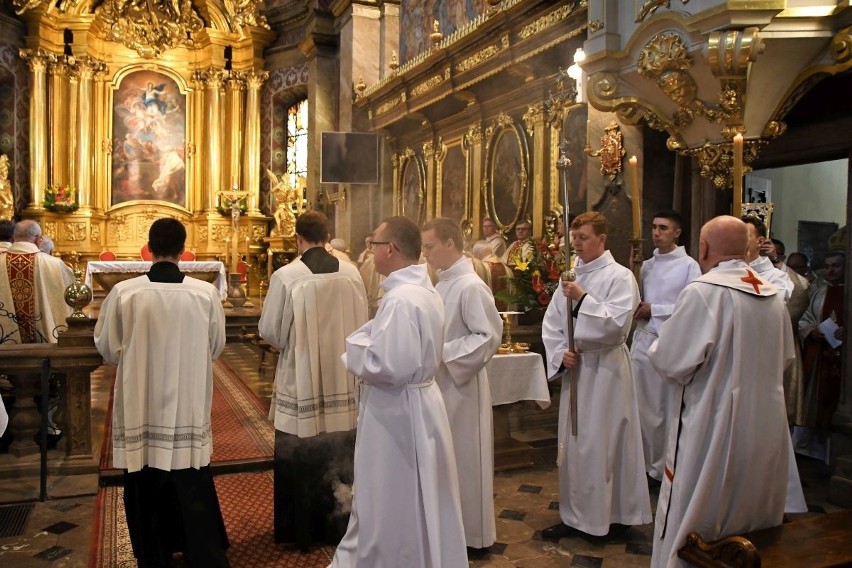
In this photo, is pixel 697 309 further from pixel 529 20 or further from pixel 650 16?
pixel 529 20

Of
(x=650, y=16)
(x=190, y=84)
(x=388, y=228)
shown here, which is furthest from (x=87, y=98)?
(x=388, y=228)

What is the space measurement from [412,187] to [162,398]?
31.9 feet

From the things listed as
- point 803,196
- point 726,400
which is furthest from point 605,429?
point 803,196

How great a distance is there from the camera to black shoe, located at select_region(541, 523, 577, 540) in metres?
4.28

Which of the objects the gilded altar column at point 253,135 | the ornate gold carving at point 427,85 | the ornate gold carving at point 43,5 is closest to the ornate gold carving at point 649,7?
the ornate gold carving at point 427,85

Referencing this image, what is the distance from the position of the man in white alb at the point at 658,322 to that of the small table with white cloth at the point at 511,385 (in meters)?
Result: 0.68

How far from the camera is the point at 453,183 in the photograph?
11.5 m

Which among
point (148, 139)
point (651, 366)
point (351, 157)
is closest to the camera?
point (651, 366)

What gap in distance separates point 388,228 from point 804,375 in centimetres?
449

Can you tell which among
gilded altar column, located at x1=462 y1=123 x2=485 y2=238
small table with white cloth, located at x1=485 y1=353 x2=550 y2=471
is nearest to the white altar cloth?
small table with white cloth, located at x1=485 y1=353 x2=550 y2=471

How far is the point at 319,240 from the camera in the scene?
13.3 feet

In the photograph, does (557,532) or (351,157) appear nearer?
(557,532)

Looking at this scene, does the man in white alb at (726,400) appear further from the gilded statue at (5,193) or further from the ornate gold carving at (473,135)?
the gilded statue at (5,193)

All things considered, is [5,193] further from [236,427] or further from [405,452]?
[405,452]
